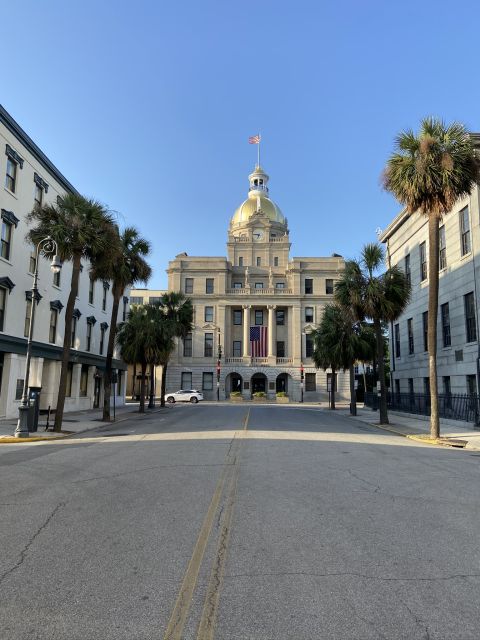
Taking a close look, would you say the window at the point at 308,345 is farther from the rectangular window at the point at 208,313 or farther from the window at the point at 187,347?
the window at the point at 187,347

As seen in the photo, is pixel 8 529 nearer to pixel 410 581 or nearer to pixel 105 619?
pixel 105 619

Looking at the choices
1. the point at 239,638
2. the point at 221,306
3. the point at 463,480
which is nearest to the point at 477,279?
the point at 463,480

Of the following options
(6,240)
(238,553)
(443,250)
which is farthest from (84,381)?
(238,553)

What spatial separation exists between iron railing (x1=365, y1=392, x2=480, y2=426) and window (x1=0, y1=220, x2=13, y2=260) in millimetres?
22306

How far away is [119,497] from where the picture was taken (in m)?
8.12

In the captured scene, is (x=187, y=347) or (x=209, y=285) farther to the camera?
(x=209, y=285)

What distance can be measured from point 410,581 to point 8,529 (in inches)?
181

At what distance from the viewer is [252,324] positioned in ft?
244

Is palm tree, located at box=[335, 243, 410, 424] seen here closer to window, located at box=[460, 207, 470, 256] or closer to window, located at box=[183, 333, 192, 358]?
window, located at box=[460, 207, 470, 256]

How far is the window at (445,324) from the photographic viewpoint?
2896 cm

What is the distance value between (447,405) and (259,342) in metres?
45.4

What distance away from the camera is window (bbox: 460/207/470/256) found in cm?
2678

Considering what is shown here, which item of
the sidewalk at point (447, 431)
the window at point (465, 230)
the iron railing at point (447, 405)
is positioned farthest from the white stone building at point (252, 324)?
the window at point (465, 230)

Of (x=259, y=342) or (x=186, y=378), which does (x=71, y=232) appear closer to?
(x=259, y=342)
